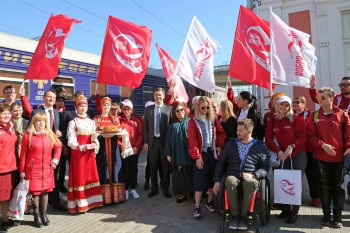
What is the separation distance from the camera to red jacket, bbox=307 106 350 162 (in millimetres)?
3920

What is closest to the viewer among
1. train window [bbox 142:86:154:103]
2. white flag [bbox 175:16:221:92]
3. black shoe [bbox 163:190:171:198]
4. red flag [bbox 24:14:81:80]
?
red flag [bbox 24:14:81:80]

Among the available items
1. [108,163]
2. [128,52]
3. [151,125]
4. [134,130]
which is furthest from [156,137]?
[128,52]

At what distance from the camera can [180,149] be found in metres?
4.95

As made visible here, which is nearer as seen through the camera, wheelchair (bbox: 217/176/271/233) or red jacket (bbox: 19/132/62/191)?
wheelchair (bbox: 217/176/271/233)

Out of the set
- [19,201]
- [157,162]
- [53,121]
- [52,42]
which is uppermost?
[52,42]

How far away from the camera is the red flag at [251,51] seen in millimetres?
5434

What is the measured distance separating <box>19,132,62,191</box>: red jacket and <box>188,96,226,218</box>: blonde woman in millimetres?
1999

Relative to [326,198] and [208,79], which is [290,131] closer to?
[326,198]

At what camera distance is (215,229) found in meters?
3.99

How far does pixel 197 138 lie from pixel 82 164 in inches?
70.1

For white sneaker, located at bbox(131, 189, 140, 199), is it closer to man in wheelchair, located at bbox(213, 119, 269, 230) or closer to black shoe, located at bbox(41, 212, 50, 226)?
black shoe, located at bbox(41, 212, 50, 226)

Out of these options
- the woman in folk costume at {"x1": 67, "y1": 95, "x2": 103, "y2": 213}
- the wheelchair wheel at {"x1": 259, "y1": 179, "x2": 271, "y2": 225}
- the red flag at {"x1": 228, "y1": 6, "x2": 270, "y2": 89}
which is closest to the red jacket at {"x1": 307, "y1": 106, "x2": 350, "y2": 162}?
the wheelchair wheel at {"x1": 259, "y1": 179, "x2": 271, "y2": 225}

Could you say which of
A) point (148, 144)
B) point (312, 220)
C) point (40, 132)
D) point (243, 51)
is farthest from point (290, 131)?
point (40, 132)

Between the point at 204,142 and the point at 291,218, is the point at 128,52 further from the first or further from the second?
the point at 291,218
